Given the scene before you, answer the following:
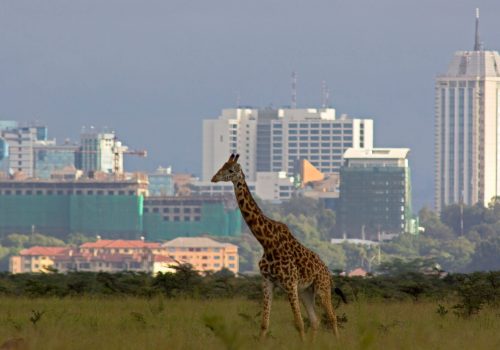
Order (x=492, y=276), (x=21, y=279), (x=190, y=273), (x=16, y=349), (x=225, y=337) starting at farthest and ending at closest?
(x=21, y=279) < (x=190, y=273) < (x=492, y=276) < (x=16, y=349) < (x=225, y=337)

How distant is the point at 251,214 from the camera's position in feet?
78.3

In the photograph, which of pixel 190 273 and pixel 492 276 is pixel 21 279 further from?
pixel 492 276

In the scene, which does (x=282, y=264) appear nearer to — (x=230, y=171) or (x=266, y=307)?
(x=266, y=307)

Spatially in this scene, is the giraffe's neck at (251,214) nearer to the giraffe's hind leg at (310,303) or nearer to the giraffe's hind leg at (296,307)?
the giraffe's hind leg at (296,307)

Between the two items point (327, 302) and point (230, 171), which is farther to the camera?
point (327, 302)

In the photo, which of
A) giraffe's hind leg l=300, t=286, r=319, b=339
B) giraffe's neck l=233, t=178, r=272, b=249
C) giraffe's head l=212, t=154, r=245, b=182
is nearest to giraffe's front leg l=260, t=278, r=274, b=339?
giraffe's neck l=233, t=178, r=272, b=249

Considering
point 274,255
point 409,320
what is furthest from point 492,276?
point 274,255

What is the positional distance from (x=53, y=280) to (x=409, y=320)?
1074 centimetres

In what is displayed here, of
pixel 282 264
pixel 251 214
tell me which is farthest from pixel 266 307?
pixel 251 214

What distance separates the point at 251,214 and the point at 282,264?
0.85m

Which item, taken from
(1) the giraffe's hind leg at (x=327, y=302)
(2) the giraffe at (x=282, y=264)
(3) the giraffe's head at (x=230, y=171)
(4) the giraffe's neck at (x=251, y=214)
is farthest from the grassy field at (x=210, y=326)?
(3) the giraffe's head at (x=230, y=171)

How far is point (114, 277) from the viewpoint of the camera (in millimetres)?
36375

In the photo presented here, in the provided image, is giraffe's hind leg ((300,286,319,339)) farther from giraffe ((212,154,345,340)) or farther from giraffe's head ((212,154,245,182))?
giraffe's head ((212,154,245,182))

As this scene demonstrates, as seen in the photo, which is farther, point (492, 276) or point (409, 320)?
point (492, 276)
